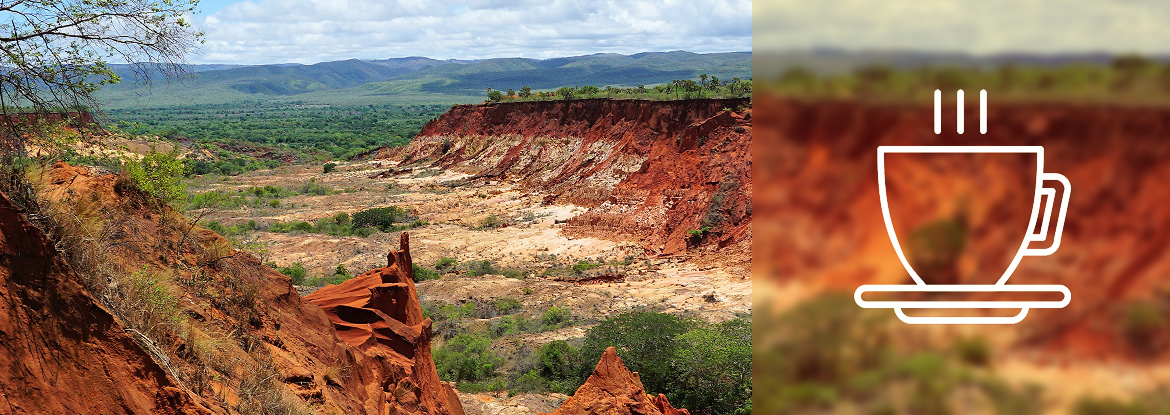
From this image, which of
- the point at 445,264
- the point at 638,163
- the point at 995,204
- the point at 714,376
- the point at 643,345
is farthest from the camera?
the point at 638,163

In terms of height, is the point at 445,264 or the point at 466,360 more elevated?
the point at 466,360

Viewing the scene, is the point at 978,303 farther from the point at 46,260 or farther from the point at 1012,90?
the point at 46,260

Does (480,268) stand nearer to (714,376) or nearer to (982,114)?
(714,376)

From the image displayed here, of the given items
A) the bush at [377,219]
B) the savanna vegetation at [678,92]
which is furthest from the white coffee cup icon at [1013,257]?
the savanna vegetation at [678,92]

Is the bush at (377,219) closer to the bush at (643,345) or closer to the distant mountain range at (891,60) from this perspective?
the bush at (643,345)

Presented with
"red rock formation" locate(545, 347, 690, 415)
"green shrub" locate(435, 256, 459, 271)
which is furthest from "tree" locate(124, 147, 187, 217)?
"green shrub" locate(435, 256, 459, 271)

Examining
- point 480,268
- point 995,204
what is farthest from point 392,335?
point 480,268

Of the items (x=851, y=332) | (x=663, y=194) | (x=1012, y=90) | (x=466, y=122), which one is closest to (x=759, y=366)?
(x=851, y=332)

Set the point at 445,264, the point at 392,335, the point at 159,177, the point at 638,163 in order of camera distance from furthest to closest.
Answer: the point at 638,163 → the point at 445,264 → the point at 392,335 → the point at 159,177
